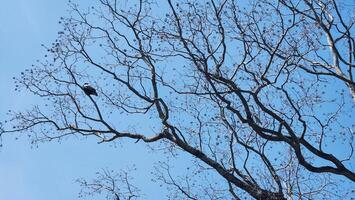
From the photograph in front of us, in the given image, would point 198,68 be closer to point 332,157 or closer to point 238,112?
point 238,112

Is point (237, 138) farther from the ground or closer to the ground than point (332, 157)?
farther from the ground

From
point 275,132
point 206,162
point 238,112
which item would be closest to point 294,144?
point 275,132

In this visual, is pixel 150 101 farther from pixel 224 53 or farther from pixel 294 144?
pixel 294 144

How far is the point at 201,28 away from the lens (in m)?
9.99

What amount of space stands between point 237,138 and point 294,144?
156cm

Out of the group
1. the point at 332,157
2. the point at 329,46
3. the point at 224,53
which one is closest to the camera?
the point at 332,157

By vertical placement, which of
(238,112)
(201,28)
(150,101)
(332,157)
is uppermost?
(201,28)

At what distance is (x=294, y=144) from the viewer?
8.98 meters

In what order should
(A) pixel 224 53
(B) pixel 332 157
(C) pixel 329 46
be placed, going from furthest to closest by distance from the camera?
(C) pixel 329 46
(A) pixel 224 53
(B) pixel 332 157

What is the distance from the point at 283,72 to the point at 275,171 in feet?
6.32

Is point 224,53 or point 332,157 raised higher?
point 224,53

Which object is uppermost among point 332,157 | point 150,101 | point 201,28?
point 201,28

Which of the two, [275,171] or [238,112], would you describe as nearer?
[238,112]

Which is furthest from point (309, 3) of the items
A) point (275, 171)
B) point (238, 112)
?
point (275, 171)
